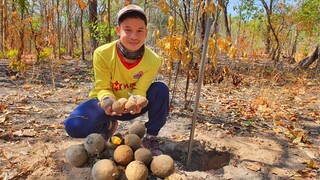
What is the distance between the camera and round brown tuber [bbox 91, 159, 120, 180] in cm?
150

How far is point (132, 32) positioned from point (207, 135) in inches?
54.3

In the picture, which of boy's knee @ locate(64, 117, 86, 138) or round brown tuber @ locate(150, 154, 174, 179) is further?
boy's knee @ locate(64, 117, 86, 138)

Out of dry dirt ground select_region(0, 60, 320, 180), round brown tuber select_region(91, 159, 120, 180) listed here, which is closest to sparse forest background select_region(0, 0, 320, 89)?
dry dirt ground select_region(0, 60, 320, 180)

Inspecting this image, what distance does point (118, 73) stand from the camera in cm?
209

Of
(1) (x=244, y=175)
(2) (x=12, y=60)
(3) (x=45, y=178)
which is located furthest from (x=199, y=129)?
(2) (x=12, y=60)

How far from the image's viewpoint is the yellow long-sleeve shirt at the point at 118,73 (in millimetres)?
2045

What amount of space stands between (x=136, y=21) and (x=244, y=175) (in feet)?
4.44

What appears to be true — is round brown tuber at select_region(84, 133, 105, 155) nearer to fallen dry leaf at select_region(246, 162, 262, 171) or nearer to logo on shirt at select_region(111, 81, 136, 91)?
logo on shirt at select_region(111, 81, 136, 91)

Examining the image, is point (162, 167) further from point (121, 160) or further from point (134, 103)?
point (134, 103)

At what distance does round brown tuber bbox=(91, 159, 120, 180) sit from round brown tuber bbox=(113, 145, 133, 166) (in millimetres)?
63

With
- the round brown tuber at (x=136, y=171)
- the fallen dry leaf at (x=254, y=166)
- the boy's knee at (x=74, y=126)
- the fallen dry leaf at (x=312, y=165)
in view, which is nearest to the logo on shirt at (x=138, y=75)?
the boy's knee at (x=74, y=126)

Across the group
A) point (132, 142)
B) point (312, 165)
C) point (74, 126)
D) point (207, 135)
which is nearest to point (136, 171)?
point (132, 142)

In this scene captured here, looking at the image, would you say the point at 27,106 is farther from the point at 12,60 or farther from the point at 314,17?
the point at 314,17

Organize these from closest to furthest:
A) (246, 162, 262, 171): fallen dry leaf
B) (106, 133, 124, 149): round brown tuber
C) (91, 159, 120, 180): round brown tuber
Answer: (91, 159, 120, 180): round brown tuber → (106, 133, 124, 149): round brown tuber → (246, 162, 262, 171): fallen dry leaf
